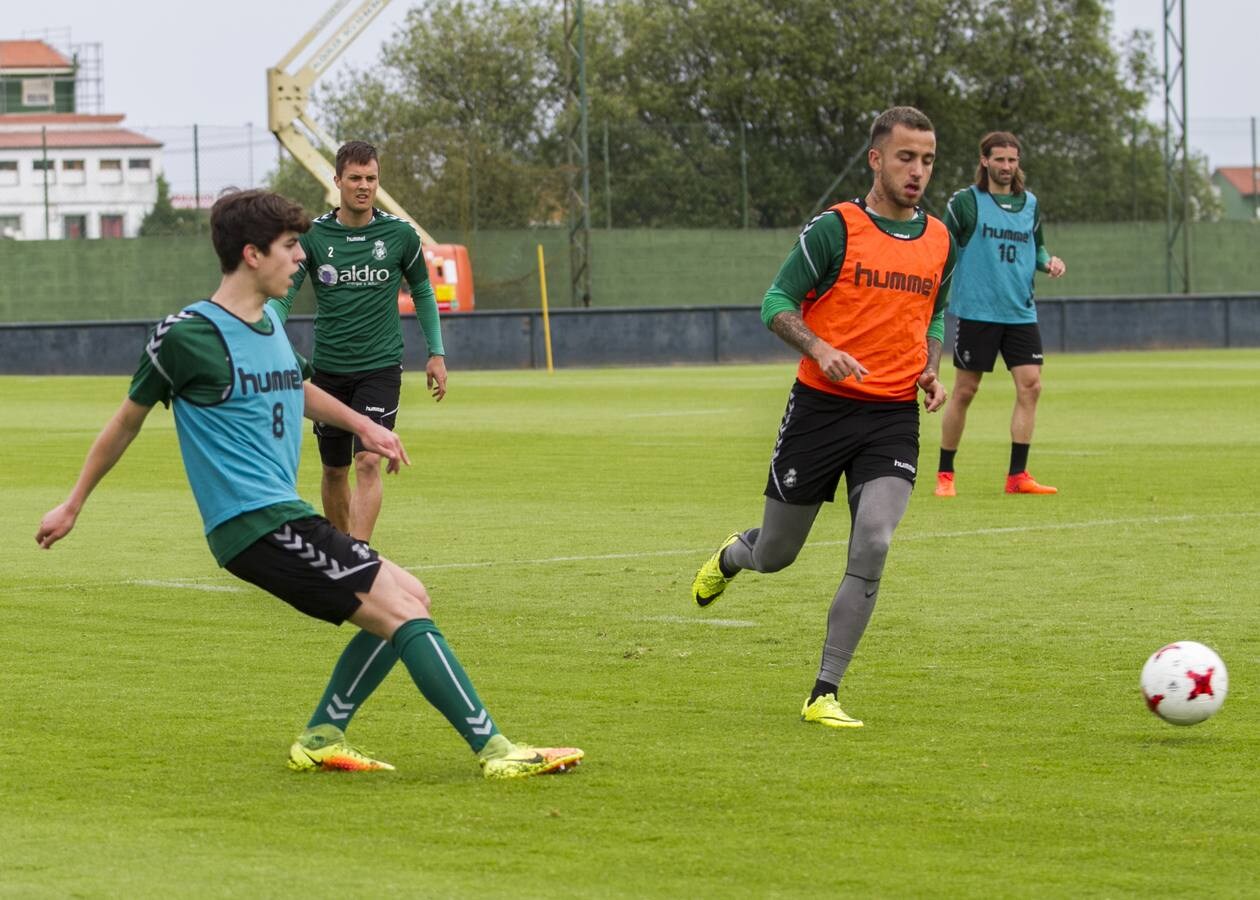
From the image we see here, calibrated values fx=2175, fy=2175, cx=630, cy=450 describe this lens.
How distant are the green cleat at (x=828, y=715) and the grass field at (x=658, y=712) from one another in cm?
9

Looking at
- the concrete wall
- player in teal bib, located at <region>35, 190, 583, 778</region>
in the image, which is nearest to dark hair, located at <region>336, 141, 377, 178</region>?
player in teal bib, located at <region>35, 190, 583, 778</region>

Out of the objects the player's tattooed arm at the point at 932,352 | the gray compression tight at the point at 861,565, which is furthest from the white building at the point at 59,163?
the gray compression tight at the point at 861,565

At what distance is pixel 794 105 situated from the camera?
70.2m

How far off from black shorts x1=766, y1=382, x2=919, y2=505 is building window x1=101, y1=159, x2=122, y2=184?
241ft

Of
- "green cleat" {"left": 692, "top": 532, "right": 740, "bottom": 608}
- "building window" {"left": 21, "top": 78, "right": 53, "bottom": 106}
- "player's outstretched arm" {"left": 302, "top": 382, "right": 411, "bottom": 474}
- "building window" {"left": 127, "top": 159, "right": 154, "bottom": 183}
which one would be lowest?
"green cleat" {"left": 692, "top": 532, "right": 740, "bottom": 608}

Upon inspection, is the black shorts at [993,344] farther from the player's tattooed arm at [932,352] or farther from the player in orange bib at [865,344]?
the player in orange bib at [865,344]

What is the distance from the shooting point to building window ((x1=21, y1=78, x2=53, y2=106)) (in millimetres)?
123875

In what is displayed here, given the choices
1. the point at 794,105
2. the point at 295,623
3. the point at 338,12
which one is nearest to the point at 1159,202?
the point at 794,105

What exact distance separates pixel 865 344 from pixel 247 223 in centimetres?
246

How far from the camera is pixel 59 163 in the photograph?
264 ft

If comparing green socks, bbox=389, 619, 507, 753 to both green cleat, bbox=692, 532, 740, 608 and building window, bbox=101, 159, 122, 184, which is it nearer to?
green cleat, bbox=692, 532, 740, 608

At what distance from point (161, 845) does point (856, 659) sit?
362cm

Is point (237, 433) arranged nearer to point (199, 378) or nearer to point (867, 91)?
point (199, 378)

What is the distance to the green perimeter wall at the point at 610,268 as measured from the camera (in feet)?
Result: 159
